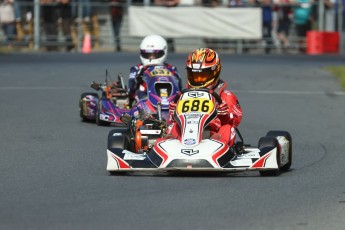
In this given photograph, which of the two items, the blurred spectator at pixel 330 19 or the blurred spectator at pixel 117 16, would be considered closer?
the blurred spectator at pixel 117 16

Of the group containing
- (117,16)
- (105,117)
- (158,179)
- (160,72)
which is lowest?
(105,117)

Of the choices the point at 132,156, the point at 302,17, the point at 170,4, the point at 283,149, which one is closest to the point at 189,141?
the point at 132,156

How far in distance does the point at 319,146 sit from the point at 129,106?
3468 millimetres

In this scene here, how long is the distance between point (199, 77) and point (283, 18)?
1963cm

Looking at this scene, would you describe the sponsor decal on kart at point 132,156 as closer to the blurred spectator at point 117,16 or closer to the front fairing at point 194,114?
the front fairing at point 194,114

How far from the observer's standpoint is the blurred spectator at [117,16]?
30.2m

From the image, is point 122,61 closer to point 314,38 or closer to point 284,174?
point 314,38

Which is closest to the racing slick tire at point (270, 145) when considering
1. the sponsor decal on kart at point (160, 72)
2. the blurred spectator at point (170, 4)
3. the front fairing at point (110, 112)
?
the sponsor decal on kart at point (160, 72)

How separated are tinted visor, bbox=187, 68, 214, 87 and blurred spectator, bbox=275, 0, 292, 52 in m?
19.4

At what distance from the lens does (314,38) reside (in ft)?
100

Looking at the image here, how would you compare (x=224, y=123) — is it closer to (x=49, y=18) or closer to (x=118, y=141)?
(x=118, y=141)

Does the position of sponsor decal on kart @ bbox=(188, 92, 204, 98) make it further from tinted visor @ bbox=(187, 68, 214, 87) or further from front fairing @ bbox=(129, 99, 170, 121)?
front fairing @ bbox=(129, 99, 170, 121)

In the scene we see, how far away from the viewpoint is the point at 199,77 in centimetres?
1104

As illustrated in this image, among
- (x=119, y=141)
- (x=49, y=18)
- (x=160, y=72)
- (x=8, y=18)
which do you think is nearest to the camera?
(x=119, y=141)
